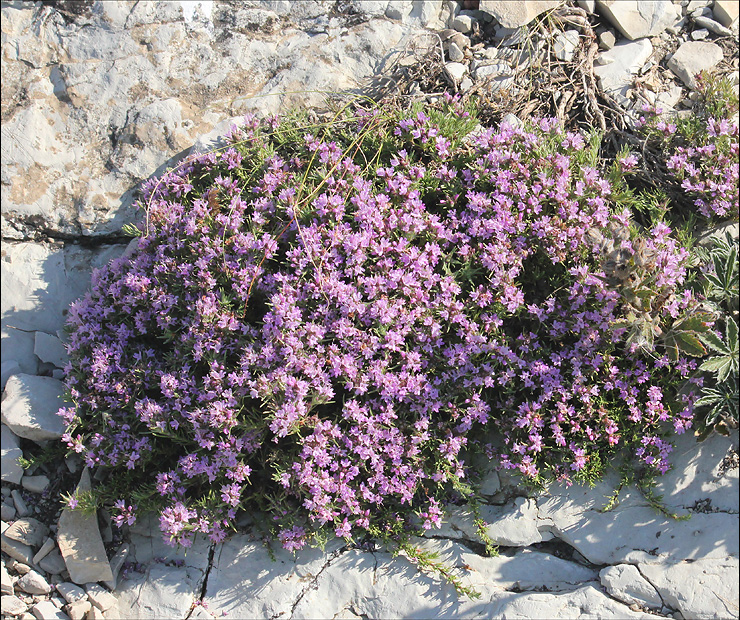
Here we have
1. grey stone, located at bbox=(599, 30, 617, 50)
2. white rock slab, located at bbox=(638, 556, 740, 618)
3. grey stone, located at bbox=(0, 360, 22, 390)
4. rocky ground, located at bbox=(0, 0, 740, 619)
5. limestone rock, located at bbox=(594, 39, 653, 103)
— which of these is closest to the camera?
white rock slab, located at bbox=(638, 556, 740, 618)

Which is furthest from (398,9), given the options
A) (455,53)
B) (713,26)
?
(713,26)

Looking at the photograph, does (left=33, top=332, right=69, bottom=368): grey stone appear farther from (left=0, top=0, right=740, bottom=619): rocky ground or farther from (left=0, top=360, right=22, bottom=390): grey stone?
(left=0, top=360, right=22, bottom=390): grey stone

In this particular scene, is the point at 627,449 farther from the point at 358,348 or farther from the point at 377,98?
the point at 377,98

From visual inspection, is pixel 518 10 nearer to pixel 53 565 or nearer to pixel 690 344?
pixel 690 344

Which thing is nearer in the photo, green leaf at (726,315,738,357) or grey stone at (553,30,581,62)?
green leaf at (726,315,738,357)

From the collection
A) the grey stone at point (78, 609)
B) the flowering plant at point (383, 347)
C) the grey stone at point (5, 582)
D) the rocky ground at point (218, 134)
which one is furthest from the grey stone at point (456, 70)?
the grey stone at point (5, 582)

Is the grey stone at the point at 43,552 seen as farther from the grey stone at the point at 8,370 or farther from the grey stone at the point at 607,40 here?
the grey stone at the point at 607,40

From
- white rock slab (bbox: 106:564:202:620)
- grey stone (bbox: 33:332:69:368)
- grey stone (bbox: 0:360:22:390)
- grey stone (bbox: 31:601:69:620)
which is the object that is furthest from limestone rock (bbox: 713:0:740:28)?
grey stone (bbox: 31:601:69:620)
